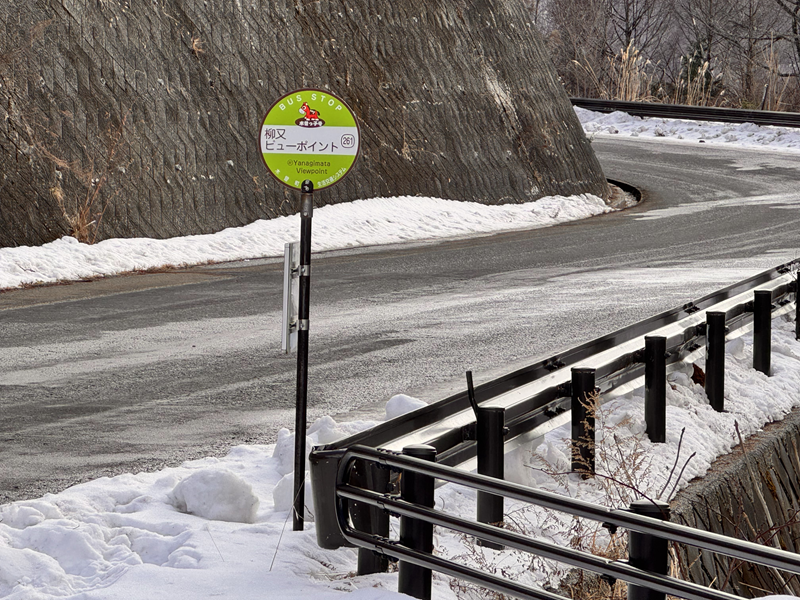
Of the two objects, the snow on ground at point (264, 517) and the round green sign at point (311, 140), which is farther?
the round green sign at point (311, 140)

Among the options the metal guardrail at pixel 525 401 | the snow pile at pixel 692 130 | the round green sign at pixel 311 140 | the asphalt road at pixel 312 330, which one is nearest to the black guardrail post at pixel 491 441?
the metal guardrail at pixel 525 401

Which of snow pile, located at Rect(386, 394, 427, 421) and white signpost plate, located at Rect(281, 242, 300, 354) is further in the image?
snow pile, located at Rect(386, 394, 427, 421)

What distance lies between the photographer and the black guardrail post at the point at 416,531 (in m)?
4.01

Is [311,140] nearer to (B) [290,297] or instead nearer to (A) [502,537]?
(B) [290,297]

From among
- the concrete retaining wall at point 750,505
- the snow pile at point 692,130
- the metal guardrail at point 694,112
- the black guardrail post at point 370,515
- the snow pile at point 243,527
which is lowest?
the concrete retaining wall at point 750,505

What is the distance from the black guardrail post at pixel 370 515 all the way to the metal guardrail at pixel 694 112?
33.9 metres

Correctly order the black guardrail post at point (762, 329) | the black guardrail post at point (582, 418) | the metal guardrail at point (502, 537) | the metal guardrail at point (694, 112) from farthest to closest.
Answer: the metal guardrail at point (694, 112) → the black guardrail post at point (762, 329) → the black guardrail post at point (582, 418) → the metal guardrail at point (502, 537)

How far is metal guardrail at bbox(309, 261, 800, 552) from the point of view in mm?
4391

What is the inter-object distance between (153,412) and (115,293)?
6205 mm

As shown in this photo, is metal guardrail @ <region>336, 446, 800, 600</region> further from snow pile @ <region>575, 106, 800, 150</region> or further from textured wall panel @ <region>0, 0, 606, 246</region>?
snow pile @ <region>575, 106, 800, 150</region>

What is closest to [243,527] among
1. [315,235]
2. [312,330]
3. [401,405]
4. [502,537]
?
[401,405]

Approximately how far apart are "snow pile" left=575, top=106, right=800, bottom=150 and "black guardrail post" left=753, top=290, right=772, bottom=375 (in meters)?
28.0

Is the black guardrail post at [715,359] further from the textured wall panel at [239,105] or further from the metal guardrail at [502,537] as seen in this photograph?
the textured wall panel at [239,105]

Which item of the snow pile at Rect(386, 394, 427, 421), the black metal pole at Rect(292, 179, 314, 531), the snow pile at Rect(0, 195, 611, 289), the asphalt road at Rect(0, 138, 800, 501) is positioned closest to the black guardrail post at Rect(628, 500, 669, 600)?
the black metal pole at Rect(292, 179, 314, 531)
